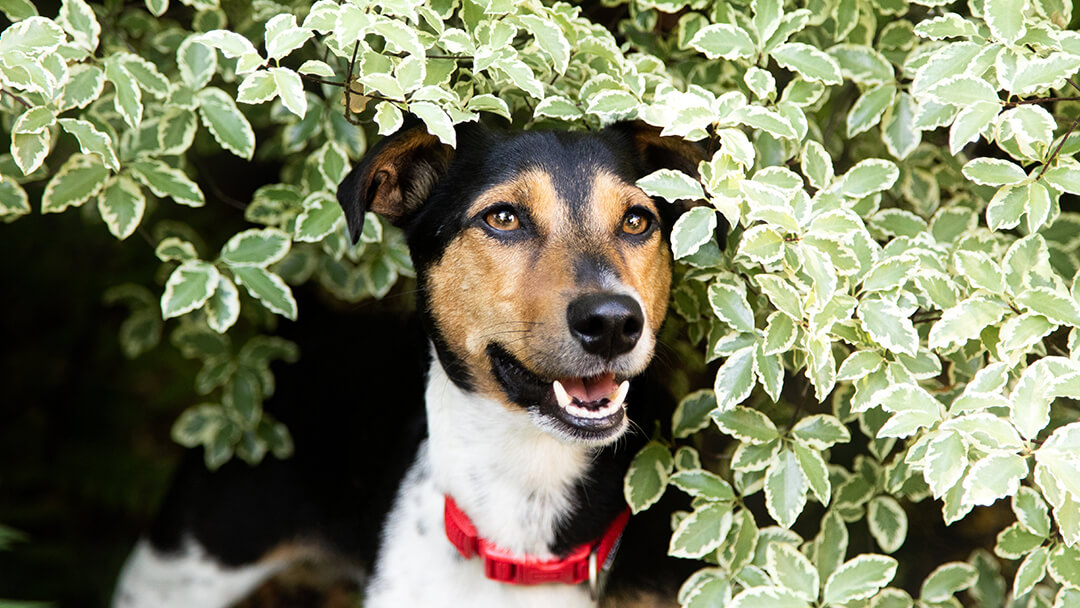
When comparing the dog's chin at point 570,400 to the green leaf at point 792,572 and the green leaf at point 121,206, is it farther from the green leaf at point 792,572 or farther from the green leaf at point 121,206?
the green leaf at point 121,206

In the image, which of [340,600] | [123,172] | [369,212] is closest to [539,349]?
[369,212]

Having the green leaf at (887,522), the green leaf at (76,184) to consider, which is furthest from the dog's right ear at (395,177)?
the green leaf at (887,522)

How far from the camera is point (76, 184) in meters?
2.95

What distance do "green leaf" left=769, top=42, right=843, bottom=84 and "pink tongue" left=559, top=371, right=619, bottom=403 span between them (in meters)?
0.94

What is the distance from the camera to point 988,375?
2371mm

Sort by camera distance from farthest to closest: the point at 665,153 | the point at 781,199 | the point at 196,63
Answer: the point at 665,153
the point at 196,63
the point at 781,199

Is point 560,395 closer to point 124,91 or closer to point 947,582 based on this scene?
point 947,582

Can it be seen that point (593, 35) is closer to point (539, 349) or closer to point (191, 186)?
point (539, 349)

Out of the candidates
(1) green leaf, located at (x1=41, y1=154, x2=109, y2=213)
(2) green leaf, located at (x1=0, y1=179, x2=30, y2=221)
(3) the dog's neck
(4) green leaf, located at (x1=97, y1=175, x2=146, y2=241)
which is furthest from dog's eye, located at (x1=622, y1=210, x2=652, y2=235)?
(2) green leaf, located at (x1=0, y1=179, x2=30, y2=221)

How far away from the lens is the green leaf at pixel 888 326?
236cm

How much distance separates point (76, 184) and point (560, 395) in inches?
59.4

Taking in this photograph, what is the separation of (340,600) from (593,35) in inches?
118

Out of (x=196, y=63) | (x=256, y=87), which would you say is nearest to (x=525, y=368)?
(x=256, y=87)

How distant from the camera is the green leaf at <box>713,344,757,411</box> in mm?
2521
